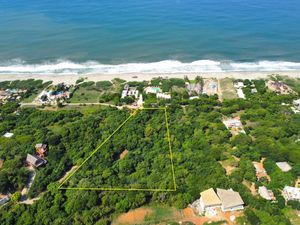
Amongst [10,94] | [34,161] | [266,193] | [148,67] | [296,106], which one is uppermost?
[266,193]

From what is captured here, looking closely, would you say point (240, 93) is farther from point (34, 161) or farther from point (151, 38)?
point (34, 161)

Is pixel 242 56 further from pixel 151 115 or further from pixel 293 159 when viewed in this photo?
pixel 293 159

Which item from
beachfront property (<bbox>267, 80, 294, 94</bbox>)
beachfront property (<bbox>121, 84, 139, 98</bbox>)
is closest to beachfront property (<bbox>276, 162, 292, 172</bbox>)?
beachfront property (<bbox>267, 80, 294, 94</bbox>)

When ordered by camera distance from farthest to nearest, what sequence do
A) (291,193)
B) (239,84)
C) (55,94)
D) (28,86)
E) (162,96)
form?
(28,86)
(239,84)
(55,94)
(162,96)
(291,193)

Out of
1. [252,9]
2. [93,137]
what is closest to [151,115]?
[93,137]

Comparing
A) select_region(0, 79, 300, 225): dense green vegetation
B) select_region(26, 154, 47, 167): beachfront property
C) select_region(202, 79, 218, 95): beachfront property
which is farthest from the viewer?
select_region(202, 79, 218, 95): beachfront property

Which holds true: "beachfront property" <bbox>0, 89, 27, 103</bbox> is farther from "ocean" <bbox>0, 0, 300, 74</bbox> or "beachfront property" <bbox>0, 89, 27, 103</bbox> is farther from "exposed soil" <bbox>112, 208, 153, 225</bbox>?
"exposed soil" <bbox>112, 208, 153, 225</bbox>

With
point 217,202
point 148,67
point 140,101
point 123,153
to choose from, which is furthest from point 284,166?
point 148,67
